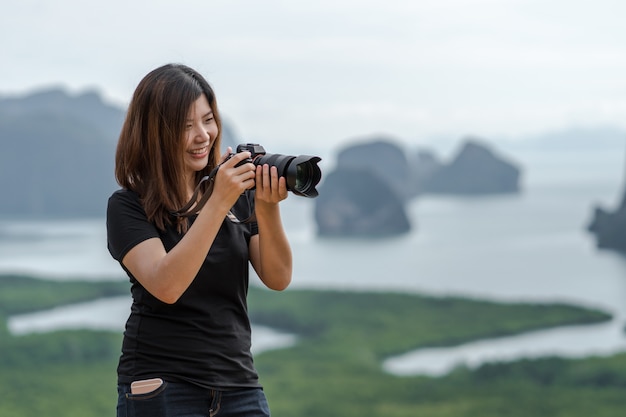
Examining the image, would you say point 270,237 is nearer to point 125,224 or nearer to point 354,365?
point 125,224

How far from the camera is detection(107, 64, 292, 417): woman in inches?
62.8

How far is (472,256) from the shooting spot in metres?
39.4

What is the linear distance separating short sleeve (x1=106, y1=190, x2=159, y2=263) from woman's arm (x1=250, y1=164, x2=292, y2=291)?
7.5 inches

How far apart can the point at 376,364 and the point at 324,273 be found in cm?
1512

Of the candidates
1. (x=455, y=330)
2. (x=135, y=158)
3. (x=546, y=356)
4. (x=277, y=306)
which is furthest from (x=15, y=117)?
(x=135, y=158)

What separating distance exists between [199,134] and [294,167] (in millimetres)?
195

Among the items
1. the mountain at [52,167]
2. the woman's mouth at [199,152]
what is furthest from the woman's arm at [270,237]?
the mountain at [52,167]

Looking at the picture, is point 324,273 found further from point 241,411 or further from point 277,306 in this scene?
point 241,411

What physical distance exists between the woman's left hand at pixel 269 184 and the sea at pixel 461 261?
18.7 metres

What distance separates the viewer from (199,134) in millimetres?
1685

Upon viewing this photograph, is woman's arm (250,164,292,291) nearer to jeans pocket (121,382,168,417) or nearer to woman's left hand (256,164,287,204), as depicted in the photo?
woman's left hand (256,164,287,204)

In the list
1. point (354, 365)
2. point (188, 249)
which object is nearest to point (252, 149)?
point (188, 249)

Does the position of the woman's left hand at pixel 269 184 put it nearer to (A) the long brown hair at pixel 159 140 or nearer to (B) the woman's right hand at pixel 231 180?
(B) the woman's right hand at pixel 231 180

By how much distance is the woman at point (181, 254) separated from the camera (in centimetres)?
159
